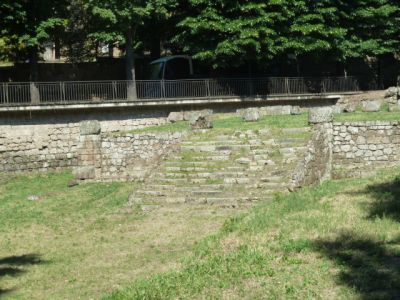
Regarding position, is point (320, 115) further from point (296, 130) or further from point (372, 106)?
point (372, 106)

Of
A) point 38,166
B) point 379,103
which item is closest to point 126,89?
point 38,166

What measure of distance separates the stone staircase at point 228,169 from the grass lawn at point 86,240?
0.62 metres

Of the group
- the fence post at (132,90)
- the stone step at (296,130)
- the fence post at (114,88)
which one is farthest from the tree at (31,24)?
the stone step at (296,130)

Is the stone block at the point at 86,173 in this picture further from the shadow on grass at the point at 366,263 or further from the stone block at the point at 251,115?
the shadow on grass at the point at 366,263

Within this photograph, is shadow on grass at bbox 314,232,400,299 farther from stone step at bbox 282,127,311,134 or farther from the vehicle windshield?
the vehicle windshield

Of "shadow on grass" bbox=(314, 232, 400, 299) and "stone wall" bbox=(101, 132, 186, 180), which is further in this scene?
"stone wall" bbox=(101, 132, 186, 180)

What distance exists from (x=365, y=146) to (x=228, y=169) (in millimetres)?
4668

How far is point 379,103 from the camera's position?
2303 centimetres

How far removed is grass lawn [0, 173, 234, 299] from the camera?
10.1m

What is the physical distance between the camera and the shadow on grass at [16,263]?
1086cm

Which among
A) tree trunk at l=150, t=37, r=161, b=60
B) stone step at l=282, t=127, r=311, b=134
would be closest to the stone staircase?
stone step at l=282, t=127, r=311, b=134

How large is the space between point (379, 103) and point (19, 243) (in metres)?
15.1

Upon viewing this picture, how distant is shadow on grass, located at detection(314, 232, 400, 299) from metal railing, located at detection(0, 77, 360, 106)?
61.0ft

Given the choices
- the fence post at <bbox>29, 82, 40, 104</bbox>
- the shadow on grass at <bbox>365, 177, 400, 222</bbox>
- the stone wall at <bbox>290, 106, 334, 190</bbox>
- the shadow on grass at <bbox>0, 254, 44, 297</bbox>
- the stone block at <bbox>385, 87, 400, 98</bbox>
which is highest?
the fence post at <bbox>29, 82, 40, 104</bbox>
